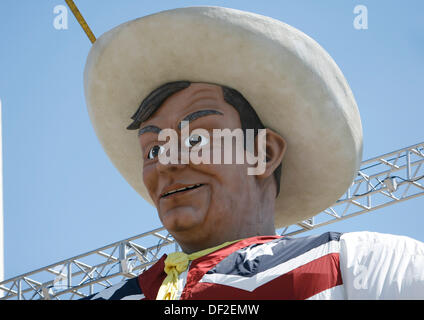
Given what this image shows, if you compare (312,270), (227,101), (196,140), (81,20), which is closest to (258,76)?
(227,101)

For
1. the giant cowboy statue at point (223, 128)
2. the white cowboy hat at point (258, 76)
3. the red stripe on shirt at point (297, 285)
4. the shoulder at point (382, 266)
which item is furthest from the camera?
the white cowboy hat at point (258, 76)

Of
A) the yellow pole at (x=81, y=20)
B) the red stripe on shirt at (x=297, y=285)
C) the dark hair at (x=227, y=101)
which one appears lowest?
the red stripe on shirt at (x=297, y=285)

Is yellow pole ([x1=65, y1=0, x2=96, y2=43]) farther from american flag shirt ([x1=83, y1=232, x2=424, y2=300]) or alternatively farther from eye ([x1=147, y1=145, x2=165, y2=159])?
american flag shirt ([x1=83, y1=232, x2=424, y2=300])

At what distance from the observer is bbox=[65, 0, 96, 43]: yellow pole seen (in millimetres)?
4848

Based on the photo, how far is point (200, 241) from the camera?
4602 millimetres

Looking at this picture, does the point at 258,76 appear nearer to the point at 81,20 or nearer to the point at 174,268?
the point at 81,20

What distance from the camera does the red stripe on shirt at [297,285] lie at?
3.92m

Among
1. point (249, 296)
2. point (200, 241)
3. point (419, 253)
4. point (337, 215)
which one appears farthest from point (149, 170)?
point (337, 215)

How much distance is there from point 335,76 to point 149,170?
1093mm

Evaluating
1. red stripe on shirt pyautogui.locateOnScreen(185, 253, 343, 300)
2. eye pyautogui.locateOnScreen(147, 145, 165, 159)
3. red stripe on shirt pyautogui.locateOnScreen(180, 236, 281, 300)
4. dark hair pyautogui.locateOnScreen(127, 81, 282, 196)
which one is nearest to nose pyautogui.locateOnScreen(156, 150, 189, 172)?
eye pyautogui.locateOnScreen(147, 145, 165, 159)

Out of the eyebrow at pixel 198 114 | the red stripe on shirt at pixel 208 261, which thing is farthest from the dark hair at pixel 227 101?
the red stripe on shirt at pixel 208 261

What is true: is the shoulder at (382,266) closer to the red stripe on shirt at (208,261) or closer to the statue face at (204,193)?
the red stripe on shirt at (208,261)

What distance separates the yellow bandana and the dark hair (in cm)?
72
